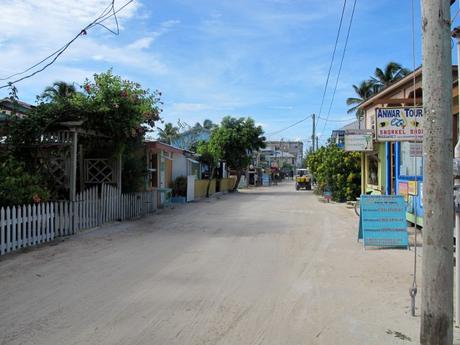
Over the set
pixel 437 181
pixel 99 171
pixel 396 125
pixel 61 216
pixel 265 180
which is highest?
pixel 396 125

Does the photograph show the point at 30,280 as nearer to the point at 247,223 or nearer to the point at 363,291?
the point at 363,291

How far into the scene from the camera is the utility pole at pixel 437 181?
3.98 metres

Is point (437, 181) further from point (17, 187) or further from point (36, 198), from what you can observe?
point (36, 198)

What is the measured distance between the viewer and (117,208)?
1446cm

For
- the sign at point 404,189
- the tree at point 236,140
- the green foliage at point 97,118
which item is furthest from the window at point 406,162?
the tree at point 236,140

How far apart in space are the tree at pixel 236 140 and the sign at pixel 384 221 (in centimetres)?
2815

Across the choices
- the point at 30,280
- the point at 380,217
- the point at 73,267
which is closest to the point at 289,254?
the point at 380,217

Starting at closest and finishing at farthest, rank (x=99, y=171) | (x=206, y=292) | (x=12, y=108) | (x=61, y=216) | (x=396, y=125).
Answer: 1. (x=206, y=292)
2. (x=396, y=125)
3. (x=61, y=216)
4. (x=12, y=108)
5. (x=99, y=171)

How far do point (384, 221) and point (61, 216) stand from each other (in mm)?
7788

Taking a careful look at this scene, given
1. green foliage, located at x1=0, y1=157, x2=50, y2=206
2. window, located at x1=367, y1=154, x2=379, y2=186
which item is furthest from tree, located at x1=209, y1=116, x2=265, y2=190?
green foliage, located at x1=0, y1=157, x2=50, y2=206

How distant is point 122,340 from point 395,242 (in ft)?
23.0

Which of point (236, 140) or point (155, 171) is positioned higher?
point (236, 140)

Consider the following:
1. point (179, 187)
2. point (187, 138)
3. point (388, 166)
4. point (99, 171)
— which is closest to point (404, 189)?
point (388, 166)

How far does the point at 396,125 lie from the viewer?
902 cm
